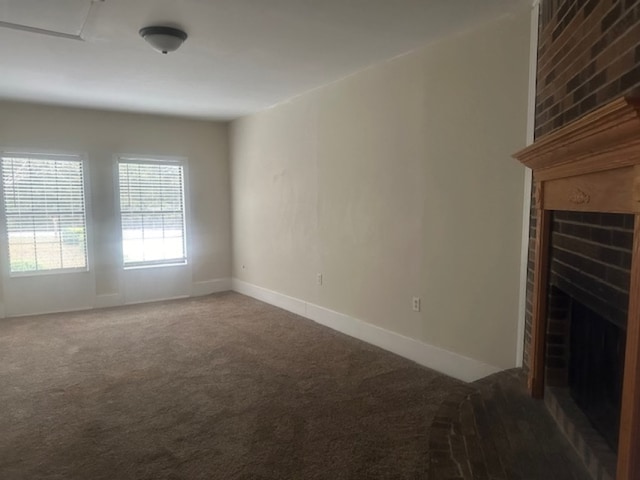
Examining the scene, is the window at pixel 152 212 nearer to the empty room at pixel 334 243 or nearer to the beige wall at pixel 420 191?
the empty room at pixel 334 243

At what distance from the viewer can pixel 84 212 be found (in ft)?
17.3

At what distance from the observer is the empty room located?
174cm

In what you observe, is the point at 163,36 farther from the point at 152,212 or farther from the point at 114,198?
the point at 152,212

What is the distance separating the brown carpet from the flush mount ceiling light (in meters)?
2.41

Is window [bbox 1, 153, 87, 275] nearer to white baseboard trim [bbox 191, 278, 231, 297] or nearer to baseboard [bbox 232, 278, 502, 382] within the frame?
white baseboard trim [bbox 191, 278, 231, 297]

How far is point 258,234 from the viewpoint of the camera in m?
5.67

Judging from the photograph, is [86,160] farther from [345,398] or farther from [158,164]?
[345,398]

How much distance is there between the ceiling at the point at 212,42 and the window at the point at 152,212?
4.09 ft

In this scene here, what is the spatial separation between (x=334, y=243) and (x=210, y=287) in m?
2.74

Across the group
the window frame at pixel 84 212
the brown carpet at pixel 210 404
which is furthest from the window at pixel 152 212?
the brown carpet at pixel 210 404

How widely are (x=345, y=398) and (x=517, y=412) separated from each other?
3.66ft

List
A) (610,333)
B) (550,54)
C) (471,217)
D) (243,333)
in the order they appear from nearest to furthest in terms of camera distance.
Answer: (610,333) → (550,54) → (471,217) → (243,333)

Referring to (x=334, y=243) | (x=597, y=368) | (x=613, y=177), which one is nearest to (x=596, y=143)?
(x=613, y=177)

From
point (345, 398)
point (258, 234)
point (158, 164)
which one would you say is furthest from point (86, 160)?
point (345, 398)
